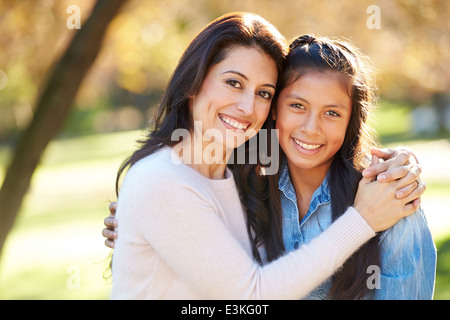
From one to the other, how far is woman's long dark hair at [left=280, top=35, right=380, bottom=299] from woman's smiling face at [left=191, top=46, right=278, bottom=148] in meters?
0.25

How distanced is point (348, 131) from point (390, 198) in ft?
1.75

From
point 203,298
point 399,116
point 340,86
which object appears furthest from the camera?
point 399,116

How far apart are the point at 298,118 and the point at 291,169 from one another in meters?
0.34

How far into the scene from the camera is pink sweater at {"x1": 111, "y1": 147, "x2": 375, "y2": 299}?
2289mm

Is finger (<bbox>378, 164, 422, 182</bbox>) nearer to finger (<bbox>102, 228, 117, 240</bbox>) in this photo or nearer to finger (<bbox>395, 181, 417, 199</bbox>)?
finger (<bbox>395, 181, 417, 199</bbox>)

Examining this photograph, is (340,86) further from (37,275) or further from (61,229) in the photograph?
(61,229)

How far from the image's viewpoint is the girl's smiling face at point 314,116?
2.78m

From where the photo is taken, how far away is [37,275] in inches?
354

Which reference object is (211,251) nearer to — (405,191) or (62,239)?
(405,191)

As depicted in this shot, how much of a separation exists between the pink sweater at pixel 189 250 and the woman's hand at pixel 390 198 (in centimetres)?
6

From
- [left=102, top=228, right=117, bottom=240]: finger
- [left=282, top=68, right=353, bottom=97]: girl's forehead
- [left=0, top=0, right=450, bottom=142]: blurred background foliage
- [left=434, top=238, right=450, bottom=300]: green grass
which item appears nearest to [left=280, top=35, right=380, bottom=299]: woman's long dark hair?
[left=282, top=68, right=353, bottom=97]: girl's forehead

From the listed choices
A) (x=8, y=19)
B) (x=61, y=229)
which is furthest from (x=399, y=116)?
(x=8, y=19)

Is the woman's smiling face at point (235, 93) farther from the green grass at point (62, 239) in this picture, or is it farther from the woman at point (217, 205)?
the green grass at point (62, 239)
